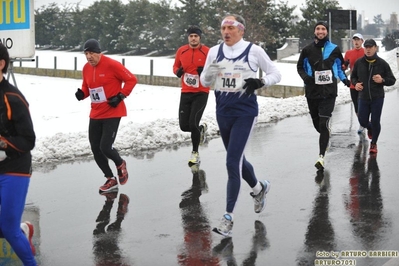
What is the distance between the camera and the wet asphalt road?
6145mm

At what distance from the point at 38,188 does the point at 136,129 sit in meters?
4.01

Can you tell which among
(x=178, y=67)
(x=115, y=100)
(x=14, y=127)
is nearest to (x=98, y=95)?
(x=115, y=100)

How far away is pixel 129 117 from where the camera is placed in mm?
20359

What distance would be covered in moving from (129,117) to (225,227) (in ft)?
46.0

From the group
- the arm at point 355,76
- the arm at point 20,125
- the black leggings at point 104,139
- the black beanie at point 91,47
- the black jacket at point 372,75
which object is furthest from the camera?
the arm at point 355,76

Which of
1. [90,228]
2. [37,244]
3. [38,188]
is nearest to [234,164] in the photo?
[90,228]

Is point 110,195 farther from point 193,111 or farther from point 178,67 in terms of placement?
point 178,67

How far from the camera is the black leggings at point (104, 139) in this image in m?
8.70

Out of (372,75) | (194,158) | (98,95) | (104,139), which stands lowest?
(194,158)

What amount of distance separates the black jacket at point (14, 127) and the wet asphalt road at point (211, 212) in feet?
3.68

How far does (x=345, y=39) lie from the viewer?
Result: 160 ft

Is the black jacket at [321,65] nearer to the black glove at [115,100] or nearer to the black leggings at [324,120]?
the black leggings at [324,120]

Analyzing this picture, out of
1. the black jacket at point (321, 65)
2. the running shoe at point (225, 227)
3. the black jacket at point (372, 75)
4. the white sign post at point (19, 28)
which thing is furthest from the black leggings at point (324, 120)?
the white sign post at point (19, 28)

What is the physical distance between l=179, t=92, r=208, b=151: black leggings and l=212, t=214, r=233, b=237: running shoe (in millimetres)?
4056
